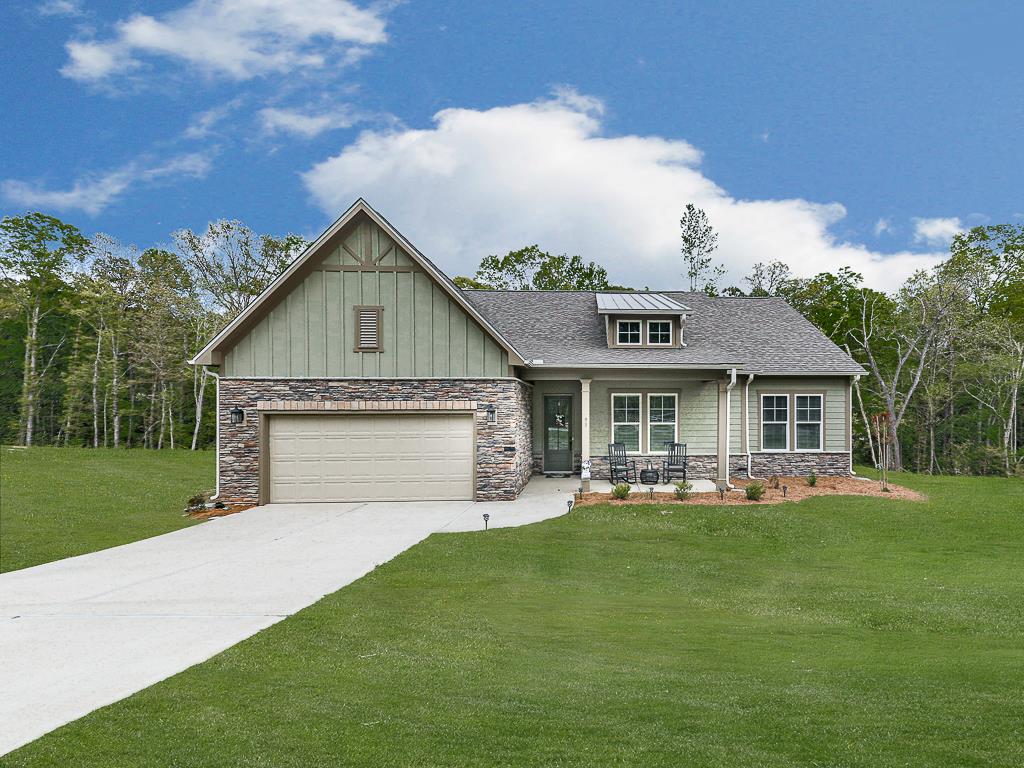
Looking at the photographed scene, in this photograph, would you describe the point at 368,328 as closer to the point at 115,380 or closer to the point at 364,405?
the point at 364,405

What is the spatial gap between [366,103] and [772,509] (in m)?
22.4

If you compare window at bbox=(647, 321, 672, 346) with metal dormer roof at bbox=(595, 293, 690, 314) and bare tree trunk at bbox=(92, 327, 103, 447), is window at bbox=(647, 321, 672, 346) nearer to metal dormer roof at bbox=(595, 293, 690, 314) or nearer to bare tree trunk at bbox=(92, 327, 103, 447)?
metal dormer roof at bbox=(595, 293, 690, 314)

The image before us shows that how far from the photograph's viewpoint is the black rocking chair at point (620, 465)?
18.7 m

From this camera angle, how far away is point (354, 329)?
1606 cm

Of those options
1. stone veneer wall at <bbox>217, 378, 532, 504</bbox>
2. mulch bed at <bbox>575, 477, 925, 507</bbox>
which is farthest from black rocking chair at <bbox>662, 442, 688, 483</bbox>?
stone veneer wall at <bbox>217, 378, 532, 504</bbox>

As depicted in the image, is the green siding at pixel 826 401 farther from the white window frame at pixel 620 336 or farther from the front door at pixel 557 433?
the front door at pixel 557 433

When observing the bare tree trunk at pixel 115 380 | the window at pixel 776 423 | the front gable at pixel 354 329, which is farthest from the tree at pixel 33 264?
the window at pixel 776 423

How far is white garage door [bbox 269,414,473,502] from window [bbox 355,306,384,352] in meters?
1.69

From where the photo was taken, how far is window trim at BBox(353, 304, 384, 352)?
1603cm

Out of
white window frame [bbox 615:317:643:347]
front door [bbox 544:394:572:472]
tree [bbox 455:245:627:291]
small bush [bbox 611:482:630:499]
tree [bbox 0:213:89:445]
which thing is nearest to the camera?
small bush [bbox 611:482:630:499]

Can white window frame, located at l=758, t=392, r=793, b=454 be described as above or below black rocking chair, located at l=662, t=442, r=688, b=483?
above

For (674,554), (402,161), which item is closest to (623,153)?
(402,161)

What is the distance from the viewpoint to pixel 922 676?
508 centimetres

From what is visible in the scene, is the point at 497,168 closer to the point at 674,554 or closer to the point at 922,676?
the point at 674,554
